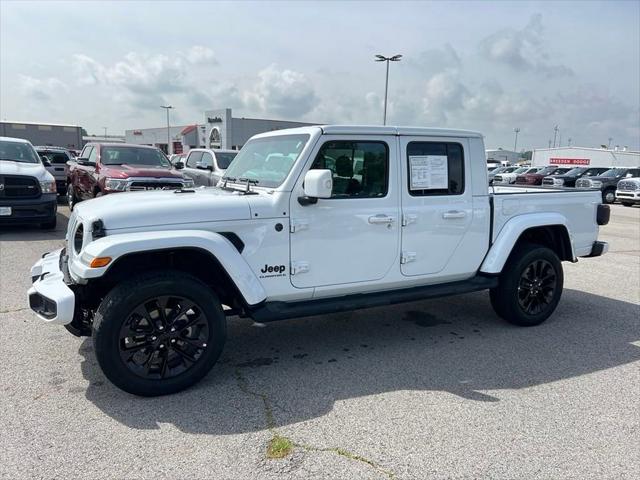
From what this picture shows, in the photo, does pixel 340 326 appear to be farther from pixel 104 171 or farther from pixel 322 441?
pixel 104 171

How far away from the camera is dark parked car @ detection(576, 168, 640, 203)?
2370cm

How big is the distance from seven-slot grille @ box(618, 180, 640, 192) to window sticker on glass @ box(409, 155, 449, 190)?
21320 mm

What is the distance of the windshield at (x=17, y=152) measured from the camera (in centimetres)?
1083

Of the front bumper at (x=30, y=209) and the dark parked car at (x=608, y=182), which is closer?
the front bumper at (x=30, y=209)

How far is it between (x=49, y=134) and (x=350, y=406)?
4307cm

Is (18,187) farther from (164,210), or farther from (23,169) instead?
(164,210)

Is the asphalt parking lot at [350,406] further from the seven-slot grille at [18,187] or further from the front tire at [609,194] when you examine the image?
the front tire at [609,194]

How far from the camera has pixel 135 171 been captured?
10.1 m

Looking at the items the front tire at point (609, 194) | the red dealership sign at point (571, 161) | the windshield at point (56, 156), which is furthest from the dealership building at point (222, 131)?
the windshield at point (56, 156)

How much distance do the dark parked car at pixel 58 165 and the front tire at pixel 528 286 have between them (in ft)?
43.2

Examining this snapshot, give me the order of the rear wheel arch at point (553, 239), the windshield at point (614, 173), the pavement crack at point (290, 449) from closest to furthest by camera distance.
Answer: the pavement crack at point (290, 449) → the rear wheel arch at point (553, 239) → the windshield at point (614, 173)

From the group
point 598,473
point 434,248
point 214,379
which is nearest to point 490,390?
point 598,473

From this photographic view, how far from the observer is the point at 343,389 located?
383 centimetres

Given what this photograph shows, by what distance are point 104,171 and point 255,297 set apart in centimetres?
777
